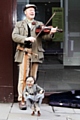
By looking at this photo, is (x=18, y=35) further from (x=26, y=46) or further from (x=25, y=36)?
(x=26, y=46)

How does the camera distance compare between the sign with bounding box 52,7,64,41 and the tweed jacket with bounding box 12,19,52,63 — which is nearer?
the tweed jacket with bounding box 12,19,52,63

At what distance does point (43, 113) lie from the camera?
5.75m

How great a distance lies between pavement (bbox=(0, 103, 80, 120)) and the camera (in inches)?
215

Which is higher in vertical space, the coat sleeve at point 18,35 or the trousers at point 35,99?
the coat sleeve at point 18,35

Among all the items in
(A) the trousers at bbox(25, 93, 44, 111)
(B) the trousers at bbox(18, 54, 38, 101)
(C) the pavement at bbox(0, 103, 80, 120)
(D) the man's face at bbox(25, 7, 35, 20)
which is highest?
(D) the man's face at bbox(25, 7, 35, 20)

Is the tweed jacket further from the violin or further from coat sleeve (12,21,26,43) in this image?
the violin

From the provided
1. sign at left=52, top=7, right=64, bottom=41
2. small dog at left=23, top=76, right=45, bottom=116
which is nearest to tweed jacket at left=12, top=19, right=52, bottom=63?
small dog at left=23, top=76, right=45, bottom=116

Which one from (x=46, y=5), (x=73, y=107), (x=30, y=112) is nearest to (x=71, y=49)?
(x=46, y=5)

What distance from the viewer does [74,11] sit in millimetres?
8977

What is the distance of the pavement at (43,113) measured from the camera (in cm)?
547

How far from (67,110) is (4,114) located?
1.25m

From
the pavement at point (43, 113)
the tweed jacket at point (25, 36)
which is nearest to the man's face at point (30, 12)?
the tweed jacket at point (25, 36)

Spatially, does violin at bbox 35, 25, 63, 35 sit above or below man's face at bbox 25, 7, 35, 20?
below

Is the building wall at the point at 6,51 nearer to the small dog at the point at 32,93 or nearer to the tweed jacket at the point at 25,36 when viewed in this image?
the tweed jacket at the point at 25,36
